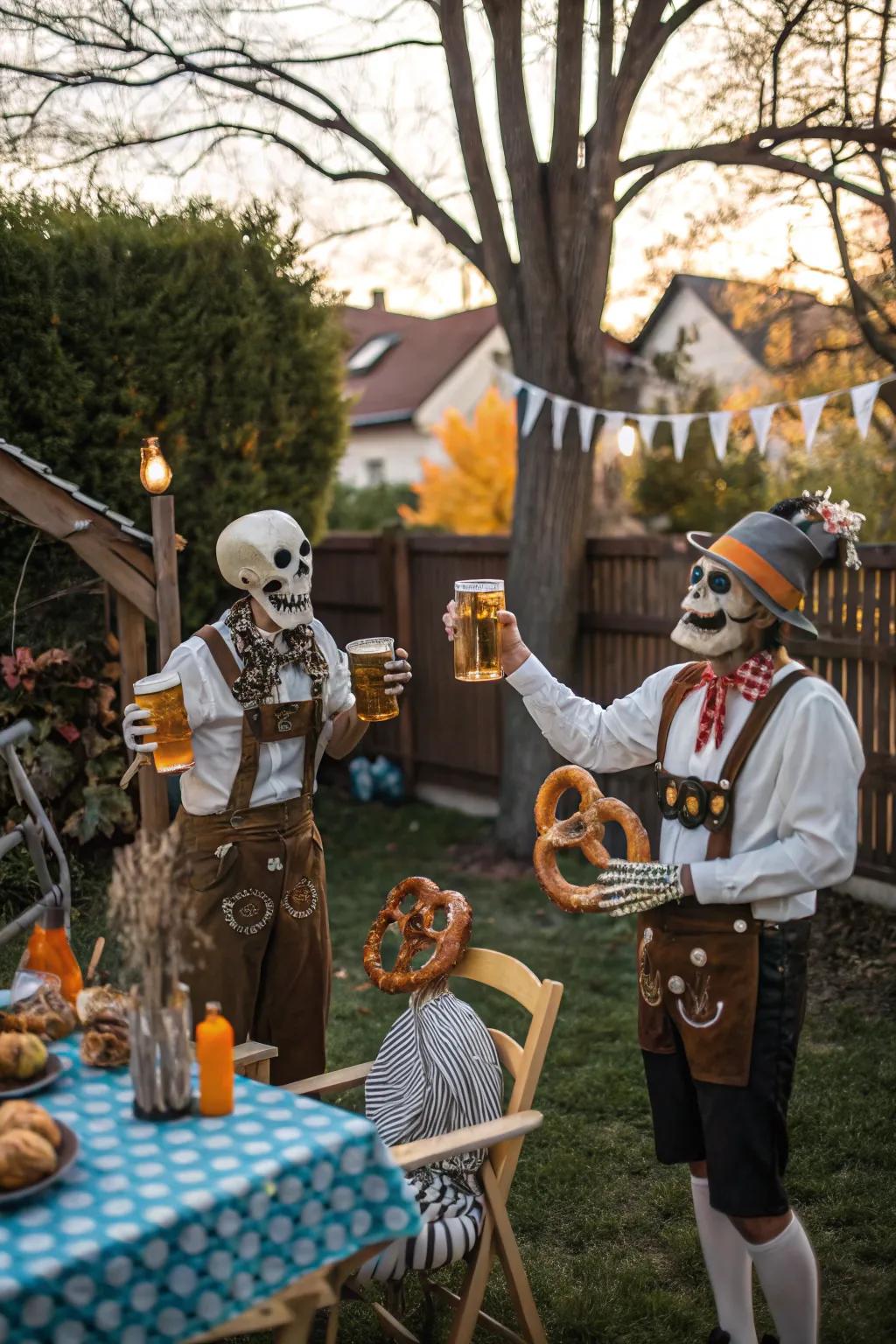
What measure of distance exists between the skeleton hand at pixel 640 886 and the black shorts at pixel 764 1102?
0.23m

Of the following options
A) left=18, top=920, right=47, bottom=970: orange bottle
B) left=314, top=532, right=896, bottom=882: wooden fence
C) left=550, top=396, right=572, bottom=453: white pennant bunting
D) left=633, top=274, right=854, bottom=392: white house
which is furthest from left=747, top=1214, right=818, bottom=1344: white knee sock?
left=633, top=274, right=854, bottom=392: white house

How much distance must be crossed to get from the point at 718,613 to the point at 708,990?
85cm

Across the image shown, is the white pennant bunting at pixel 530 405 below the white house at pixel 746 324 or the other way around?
below

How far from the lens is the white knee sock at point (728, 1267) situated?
2.99 meters

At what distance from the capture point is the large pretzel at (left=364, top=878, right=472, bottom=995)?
125 inches

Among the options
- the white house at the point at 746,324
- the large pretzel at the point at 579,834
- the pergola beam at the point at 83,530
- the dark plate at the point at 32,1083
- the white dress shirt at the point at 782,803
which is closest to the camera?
the dark plate at the point at 32,1083

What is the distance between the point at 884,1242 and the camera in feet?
11.9

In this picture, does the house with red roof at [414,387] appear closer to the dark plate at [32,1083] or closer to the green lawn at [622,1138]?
the green lawn at [622,1138]

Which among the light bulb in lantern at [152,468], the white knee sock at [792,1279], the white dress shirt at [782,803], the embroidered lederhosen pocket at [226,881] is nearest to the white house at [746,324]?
the light bulb in lantern at [152,468]

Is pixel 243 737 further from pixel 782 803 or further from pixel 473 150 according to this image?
pixel 473 150

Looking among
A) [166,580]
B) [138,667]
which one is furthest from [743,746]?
[138,667]

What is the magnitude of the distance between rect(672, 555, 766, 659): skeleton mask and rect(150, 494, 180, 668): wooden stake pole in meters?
2.48

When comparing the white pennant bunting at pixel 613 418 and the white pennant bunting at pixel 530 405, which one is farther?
the white pennant bunting at pixel 530 405

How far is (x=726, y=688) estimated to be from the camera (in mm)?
2928
